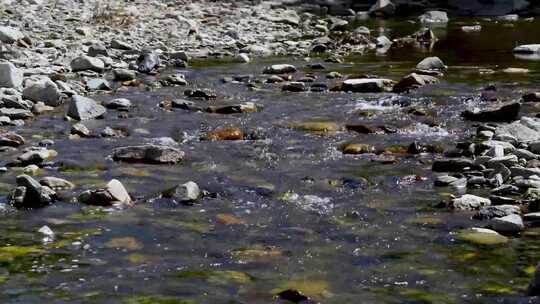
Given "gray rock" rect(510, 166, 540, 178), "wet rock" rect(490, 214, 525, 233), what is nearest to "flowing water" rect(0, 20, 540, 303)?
"wet rock" rect(490, 214, 525, 233)

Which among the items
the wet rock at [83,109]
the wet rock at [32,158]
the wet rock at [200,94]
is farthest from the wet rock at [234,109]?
the wet rock at [32,158]

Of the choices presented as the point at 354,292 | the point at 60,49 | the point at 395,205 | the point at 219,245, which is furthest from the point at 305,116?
Result: the point at 60,49

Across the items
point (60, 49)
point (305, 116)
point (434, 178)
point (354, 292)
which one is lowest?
point (354, 292)

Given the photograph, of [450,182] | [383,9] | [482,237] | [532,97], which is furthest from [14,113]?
[383,9]

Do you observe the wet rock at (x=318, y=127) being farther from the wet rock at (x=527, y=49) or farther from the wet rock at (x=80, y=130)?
the wet rock at (x=527, y=49)

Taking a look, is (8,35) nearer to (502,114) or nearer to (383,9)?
(502,114)

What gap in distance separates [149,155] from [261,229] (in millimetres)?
3229

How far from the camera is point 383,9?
39.1m

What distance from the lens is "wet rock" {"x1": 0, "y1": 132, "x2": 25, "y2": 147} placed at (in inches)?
447

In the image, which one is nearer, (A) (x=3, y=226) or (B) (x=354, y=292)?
(B) (x=354, y=292)

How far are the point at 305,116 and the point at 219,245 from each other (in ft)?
21.4

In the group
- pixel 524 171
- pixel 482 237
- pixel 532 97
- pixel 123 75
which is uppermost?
pixel 123 75

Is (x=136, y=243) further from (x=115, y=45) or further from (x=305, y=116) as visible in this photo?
(x=115, y=45)

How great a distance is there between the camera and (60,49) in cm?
2016
